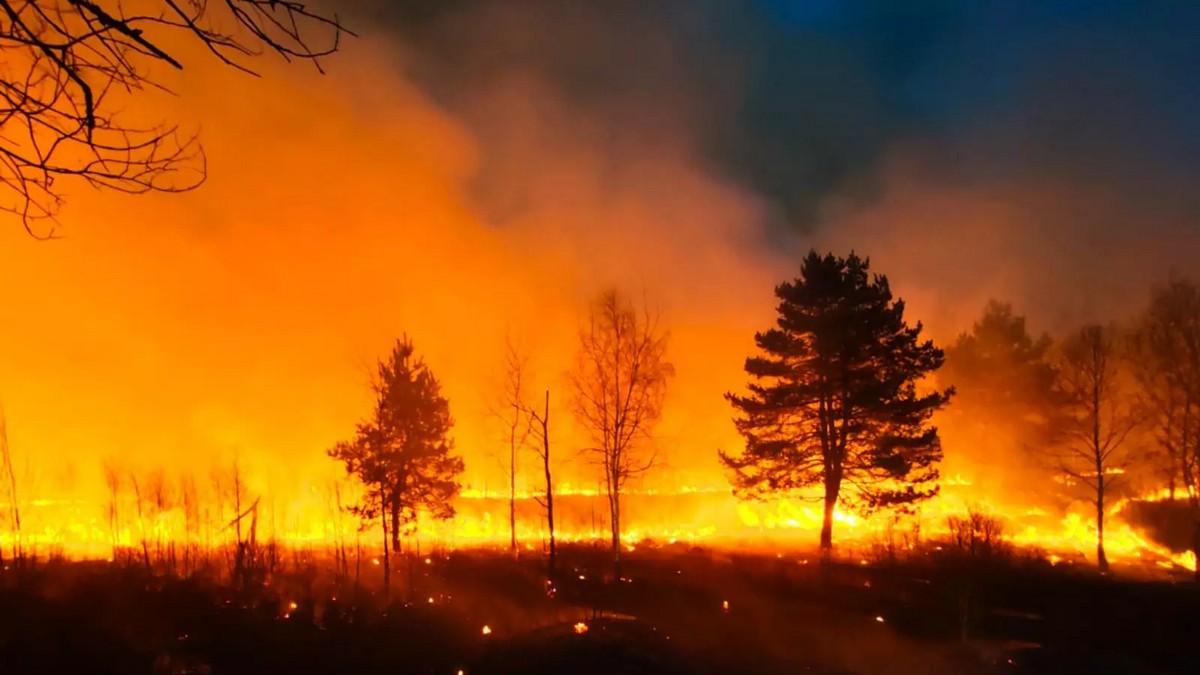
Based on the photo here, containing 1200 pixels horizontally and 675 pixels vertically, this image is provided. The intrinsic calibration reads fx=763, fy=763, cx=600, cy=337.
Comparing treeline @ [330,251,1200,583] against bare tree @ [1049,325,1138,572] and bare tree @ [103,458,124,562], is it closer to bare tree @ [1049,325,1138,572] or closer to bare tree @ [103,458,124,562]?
bare tree @ [1049,325,1138,572]

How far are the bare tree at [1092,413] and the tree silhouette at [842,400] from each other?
4.96 m

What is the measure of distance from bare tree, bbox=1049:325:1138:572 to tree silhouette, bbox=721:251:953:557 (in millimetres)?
4965

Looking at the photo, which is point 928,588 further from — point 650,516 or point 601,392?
point 650,516

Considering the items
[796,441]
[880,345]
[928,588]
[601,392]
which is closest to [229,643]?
[601,392]

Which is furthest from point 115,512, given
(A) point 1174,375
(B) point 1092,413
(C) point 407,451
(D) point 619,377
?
(A) point 1174,375

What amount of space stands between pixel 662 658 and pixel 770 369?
11.7 meters

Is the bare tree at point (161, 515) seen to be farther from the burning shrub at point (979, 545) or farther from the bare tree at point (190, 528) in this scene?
the burning shrub at point (979, 545)

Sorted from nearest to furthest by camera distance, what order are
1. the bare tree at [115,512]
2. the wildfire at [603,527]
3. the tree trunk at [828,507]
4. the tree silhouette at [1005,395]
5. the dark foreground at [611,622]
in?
the dark foreground at [611,622], the bare tree at [115,512], the tree trunk at [828,507], the wildfire at [603,527], the tree silhouette at [1005,395]

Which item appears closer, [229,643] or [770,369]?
[229,643]

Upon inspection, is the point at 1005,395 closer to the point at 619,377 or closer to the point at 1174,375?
the point at 1174,375

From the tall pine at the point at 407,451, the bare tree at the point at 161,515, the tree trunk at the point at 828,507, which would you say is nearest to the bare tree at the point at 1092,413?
the tree trunk at the point at 828,507

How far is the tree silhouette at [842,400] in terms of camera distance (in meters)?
19.6

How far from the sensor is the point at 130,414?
36.4 metres

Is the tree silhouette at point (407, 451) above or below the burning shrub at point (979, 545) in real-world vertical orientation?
above
